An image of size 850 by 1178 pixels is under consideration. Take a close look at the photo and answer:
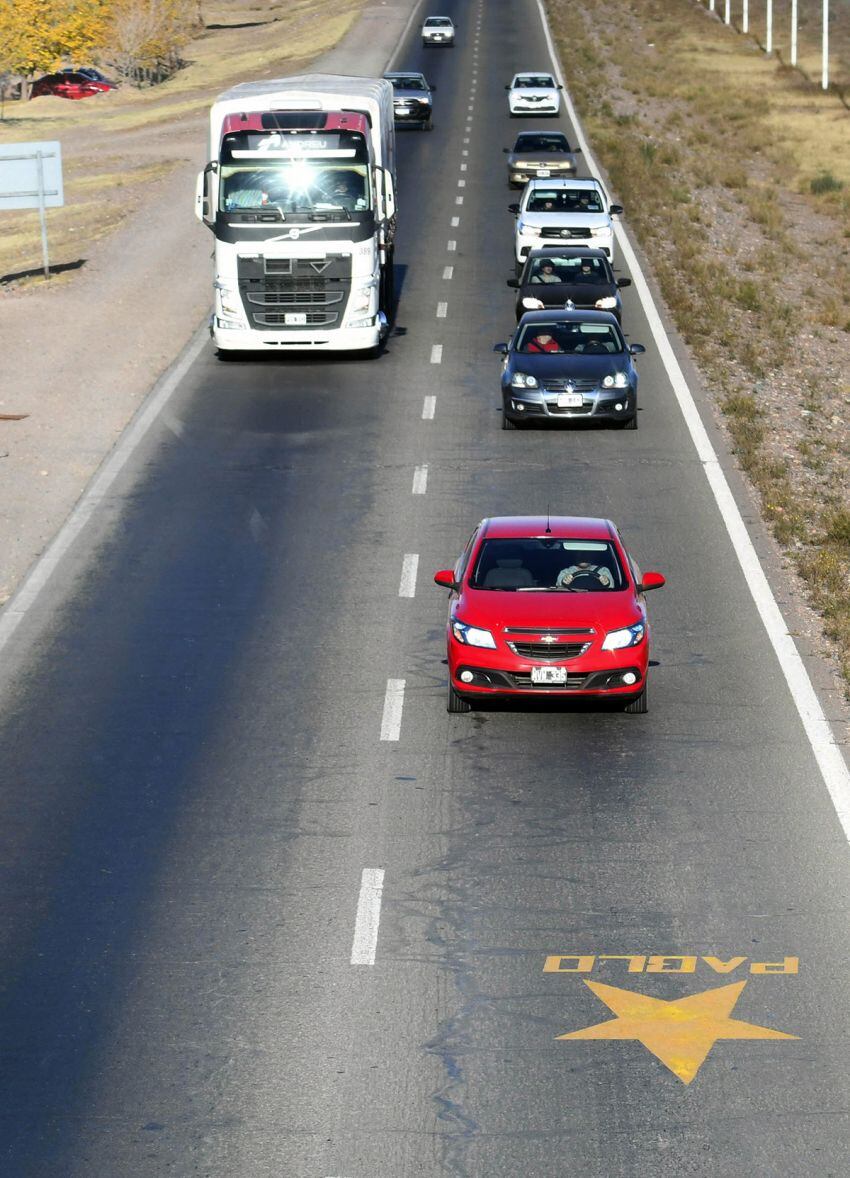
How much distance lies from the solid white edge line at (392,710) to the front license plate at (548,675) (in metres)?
1.16

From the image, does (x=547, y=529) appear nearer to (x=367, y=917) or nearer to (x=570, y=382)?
(x=367, y=917)

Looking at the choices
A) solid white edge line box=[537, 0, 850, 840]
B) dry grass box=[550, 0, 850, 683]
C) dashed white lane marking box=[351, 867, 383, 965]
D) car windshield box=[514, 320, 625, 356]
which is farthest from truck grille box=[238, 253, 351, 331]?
dashed white lane marking box=[351, 867, 383, 965]

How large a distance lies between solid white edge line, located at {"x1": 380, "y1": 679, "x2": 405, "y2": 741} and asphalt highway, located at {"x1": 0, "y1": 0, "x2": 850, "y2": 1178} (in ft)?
0.17

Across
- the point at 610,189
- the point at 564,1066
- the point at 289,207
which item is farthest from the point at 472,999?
the point at 610,189

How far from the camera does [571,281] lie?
32156 millimetres

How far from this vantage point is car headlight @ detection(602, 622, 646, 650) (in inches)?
578

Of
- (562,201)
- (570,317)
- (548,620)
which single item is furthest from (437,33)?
(548,620)

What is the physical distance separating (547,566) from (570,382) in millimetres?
10411

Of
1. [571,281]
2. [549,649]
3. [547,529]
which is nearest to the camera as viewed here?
[549,649]

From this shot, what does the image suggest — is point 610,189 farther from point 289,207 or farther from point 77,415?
point 77,415

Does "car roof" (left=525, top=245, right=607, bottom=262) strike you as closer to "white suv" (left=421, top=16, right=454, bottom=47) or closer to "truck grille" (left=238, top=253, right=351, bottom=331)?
"truck grille" (left=238, top=253, right=351, bottom=331)

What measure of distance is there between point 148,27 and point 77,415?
67.4 m

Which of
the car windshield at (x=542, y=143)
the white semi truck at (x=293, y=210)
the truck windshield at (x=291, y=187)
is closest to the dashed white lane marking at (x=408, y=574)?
the white semi truck at (x=293, y=210)

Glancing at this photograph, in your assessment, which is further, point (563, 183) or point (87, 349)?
point (563, 183)
